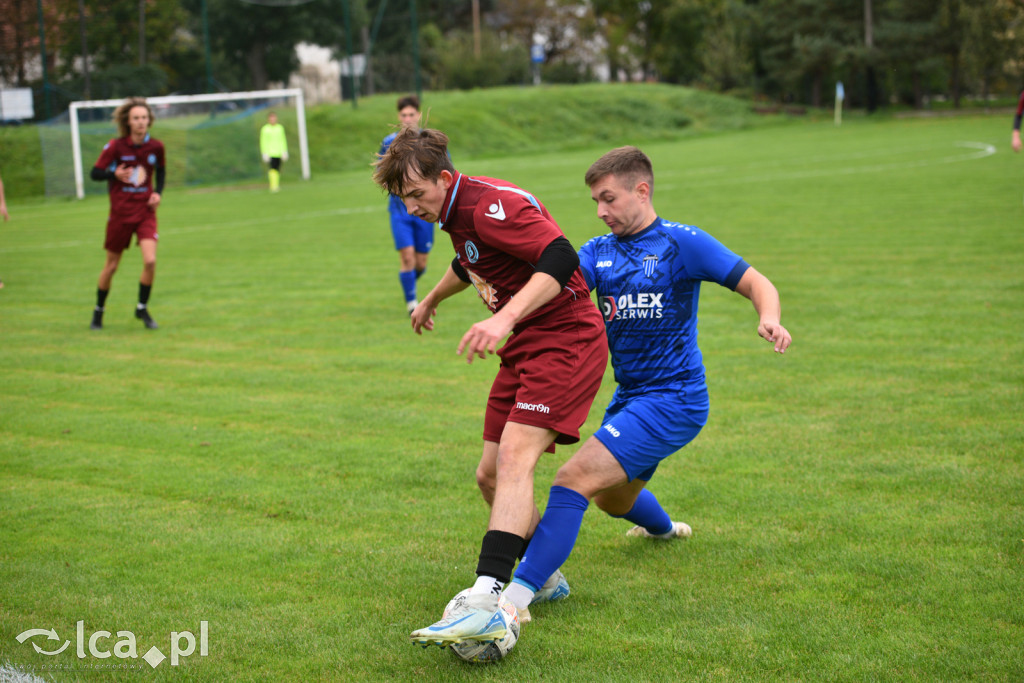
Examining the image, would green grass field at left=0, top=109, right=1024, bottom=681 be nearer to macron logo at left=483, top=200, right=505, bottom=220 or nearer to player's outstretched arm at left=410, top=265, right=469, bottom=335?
player's outstretched arm at left=410, top=265, right=469, bottom=335

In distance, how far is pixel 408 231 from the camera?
32.7ft

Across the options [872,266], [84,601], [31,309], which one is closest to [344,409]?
[84,601]

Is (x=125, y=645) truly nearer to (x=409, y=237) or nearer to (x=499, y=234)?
(x=499, y=234)

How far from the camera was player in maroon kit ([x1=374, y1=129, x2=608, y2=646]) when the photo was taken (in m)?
3.36

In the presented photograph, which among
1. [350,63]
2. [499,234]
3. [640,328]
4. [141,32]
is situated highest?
[141,32]

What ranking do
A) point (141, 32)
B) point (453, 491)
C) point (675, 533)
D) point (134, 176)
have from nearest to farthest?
point (675, 533) → point (453, 491) → point (134, 176) → point (141, 32)

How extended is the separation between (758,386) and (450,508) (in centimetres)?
314

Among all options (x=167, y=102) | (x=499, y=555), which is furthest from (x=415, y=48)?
(x=499, y=555)

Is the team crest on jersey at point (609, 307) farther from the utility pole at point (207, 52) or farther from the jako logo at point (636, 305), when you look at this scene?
the utility pole at point (207, 52)

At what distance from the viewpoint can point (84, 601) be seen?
3824mm

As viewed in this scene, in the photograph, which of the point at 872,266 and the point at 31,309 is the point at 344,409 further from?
the point at 872,266

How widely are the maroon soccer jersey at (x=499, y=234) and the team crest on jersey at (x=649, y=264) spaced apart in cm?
27

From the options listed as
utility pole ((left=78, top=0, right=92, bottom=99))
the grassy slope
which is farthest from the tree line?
the grassy slope

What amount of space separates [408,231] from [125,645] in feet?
22.7
